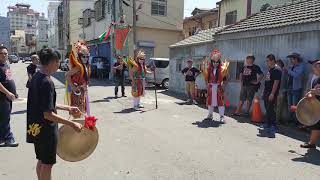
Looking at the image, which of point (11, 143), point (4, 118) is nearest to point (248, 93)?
point (11, 143)

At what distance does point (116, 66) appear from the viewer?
1672 centimetres

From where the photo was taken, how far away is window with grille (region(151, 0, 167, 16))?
108ft

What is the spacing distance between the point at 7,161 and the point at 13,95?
1.20 m

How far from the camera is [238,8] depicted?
27.7m

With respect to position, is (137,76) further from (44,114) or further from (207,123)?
(44,114)

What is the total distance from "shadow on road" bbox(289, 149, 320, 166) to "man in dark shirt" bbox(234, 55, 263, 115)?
A: 4254mm

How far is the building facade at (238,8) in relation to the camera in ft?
83.7

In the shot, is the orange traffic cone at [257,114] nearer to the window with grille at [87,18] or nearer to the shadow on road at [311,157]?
the shadow on road at [311,157]

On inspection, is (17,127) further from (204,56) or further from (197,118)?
(204,56)

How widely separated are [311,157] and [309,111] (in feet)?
2.75

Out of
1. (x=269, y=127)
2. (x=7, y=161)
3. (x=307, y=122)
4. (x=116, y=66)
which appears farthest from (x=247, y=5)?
(x=7, y=161)

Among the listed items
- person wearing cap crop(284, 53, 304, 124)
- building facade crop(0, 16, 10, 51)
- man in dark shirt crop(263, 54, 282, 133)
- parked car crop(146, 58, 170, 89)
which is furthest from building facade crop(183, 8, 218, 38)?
building facade crop(0, 16, 10, 51)

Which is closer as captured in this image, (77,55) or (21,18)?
(77,55)

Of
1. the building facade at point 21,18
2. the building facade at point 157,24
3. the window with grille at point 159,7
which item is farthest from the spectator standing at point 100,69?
the building facade at point 21,18
